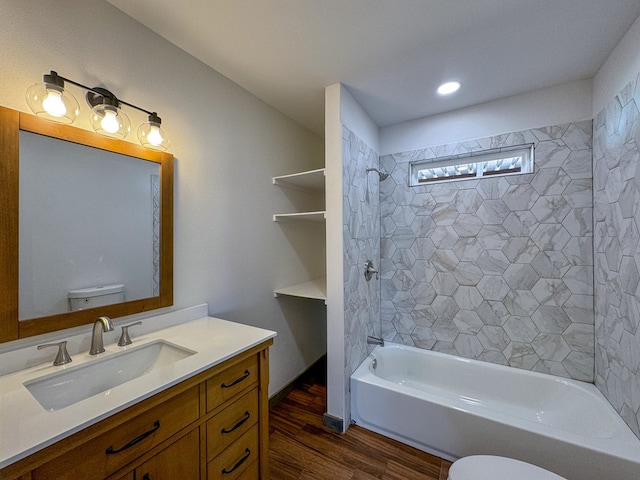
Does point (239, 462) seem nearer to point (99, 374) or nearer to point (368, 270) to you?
point (99, 374)

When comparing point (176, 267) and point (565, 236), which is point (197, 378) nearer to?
point (176, 267)

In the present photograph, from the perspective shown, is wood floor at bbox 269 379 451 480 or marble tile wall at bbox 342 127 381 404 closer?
wood floor at bbox 269 379 451 480

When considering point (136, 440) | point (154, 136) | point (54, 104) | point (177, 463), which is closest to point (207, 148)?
point (154, 136)

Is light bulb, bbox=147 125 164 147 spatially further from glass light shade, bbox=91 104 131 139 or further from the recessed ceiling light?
the recessed ceiling light

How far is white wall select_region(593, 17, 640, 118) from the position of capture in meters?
1.32

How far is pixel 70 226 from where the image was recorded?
108cm

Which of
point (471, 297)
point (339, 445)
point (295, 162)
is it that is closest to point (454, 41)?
point (295, 162)

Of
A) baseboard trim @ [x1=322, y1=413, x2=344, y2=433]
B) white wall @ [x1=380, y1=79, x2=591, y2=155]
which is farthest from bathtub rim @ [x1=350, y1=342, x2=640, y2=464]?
white wall @ [x1=380, y1=79, x2=591, y2=155]

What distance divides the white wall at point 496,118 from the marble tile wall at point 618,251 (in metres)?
0.23

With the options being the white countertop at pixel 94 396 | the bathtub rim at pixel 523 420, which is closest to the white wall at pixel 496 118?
the bathtub rim at pixel 523 420

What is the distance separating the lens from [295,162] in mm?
2461

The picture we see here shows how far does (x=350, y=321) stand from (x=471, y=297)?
108cm

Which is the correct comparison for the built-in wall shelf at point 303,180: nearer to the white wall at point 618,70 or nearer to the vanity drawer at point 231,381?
the vanity drawer at point 231,381

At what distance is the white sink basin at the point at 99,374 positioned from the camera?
0.91 m
